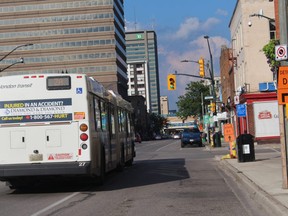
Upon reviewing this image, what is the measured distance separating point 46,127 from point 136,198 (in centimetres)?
310

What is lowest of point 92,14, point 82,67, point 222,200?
point 222,200

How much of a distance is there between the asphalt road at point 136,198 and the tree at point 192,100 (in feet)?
278

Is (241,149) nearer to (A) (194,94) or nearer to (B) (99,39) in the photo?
(A) (194,94)

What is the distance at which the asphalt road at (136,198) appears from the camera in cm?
1016

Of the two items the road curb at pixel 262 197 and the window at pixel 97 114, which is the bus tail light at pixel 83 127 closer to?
the window at pixel 97 114

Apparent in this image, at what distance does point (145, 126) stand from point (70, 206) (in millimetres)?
156432

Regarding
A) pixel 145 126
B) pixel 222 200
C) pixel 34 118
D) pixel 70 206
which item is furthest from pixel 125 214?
pixel 145 126

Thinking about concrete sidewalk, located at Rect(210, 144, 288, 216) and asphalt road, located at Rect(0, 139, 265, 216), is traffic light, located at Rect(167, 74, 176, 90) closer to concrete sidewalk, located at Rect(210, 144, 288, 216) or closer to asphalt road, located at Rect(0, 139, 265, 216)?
concrete sidewalk, located at Rect(210, 144, 288, 216)

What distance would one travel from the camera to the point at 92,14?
127500mm

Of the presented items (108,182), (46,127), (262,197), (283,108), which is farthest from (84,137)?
(283,108)

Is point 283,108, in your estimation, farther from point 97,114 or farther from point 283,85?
point 97,114

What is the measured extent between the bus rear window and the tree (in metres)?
87.5

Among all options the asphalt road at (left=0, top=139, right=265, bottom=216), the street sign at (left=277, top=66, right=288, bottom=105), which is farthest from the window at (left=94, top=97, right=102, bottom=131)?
the street sign at (left=277, top=66, right=288, bottom=105)

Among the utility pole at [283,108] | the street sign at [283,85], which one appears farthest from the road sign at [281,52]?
the utility pole at [283,108]
